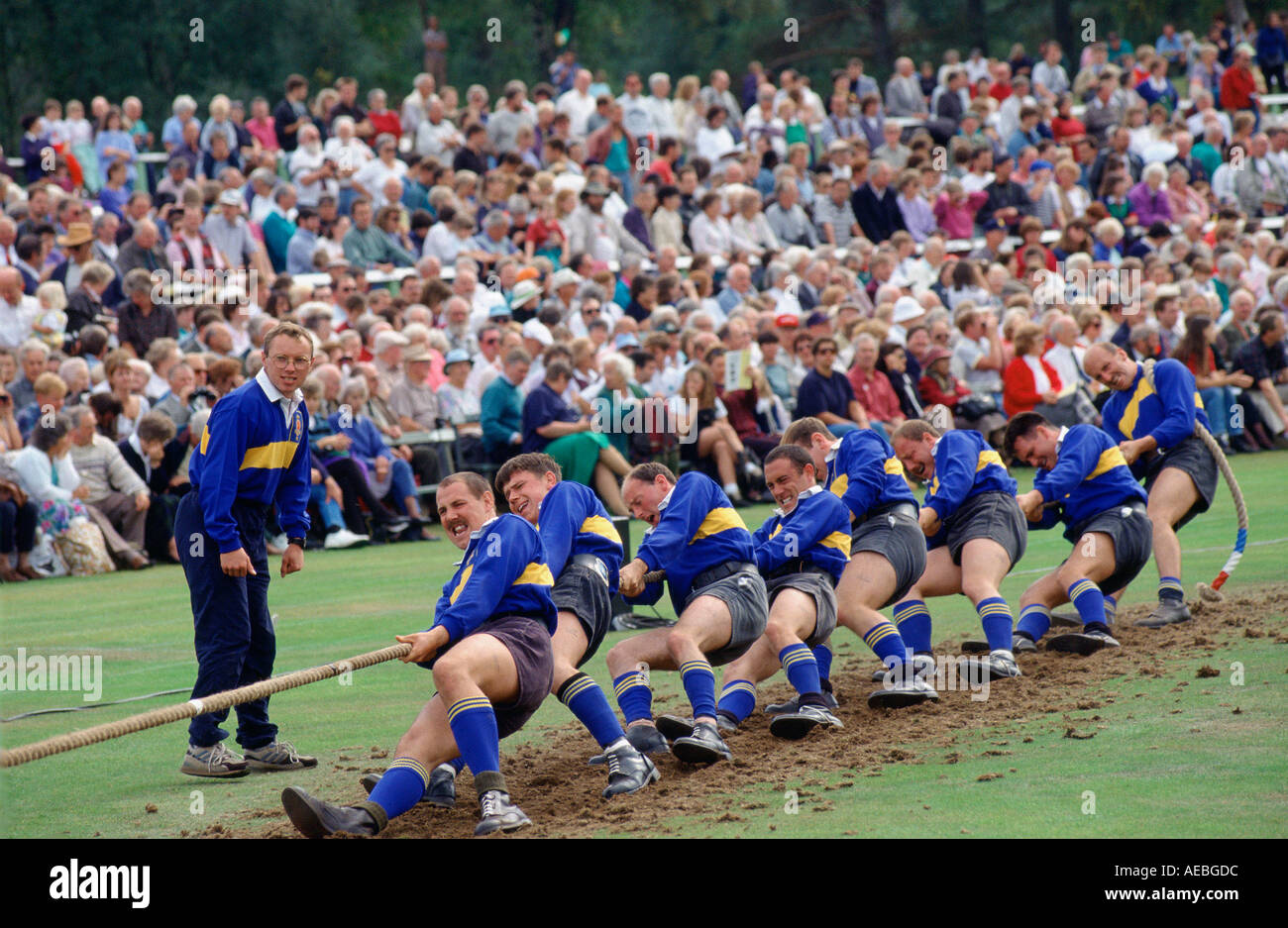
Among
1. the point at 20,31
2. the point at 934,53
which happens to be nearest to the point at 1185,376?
the point at 20,31

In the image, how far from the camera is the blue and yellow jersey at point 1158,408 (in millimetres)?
10445

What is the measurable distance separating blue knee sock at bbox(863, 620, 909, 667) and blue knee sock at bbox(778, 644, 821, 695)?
75 centimetres

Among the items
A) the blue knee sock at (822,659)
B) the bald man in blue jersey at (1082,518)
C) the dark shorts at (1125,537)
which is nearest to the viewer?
the blue knee sock at (822,659)

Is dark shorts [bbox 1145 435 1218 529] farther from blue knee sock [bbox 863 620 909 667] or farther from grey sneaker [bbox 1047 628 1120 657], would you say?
blue knee sock [bbox 863 620 909 667]

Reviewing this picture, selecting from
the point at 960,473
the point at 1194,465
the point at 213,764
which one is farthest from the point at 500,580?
the point at 1194,465

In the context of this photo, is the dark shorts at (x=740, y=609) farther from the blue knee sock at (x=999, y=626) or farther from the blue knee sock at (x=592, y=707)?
the blue knee sock at (x=999, y=626)

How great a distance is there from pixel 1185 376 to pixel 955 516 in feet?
7.58

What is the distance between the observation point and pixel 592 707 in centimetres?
666

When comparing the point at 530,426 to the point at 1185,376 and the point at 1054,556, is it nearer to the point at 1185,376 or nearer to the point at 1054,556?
the point at 1054,556

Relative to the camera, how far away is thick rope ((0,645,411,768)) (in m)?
5.33

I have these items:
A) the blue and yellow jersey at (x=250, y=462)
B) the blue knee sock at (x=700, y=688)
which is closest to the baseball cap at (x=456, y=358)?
the blue and yellow jersey at (x=250, y=462)

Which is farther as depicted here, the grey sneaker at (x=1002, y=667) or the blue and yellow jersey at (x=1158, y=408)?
the blue and yellow jersey at (x=1158, y=408)

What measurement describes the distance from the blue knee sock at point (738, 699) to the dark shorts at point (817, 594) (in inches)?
16.6

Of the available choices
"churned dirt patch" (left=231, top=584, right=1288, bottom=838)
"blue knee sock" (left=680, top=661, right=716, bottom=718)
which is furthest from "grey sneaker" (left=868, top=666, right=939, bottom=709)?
"blue knee sock" (left=680, top=661, right=716, bottom=718)
